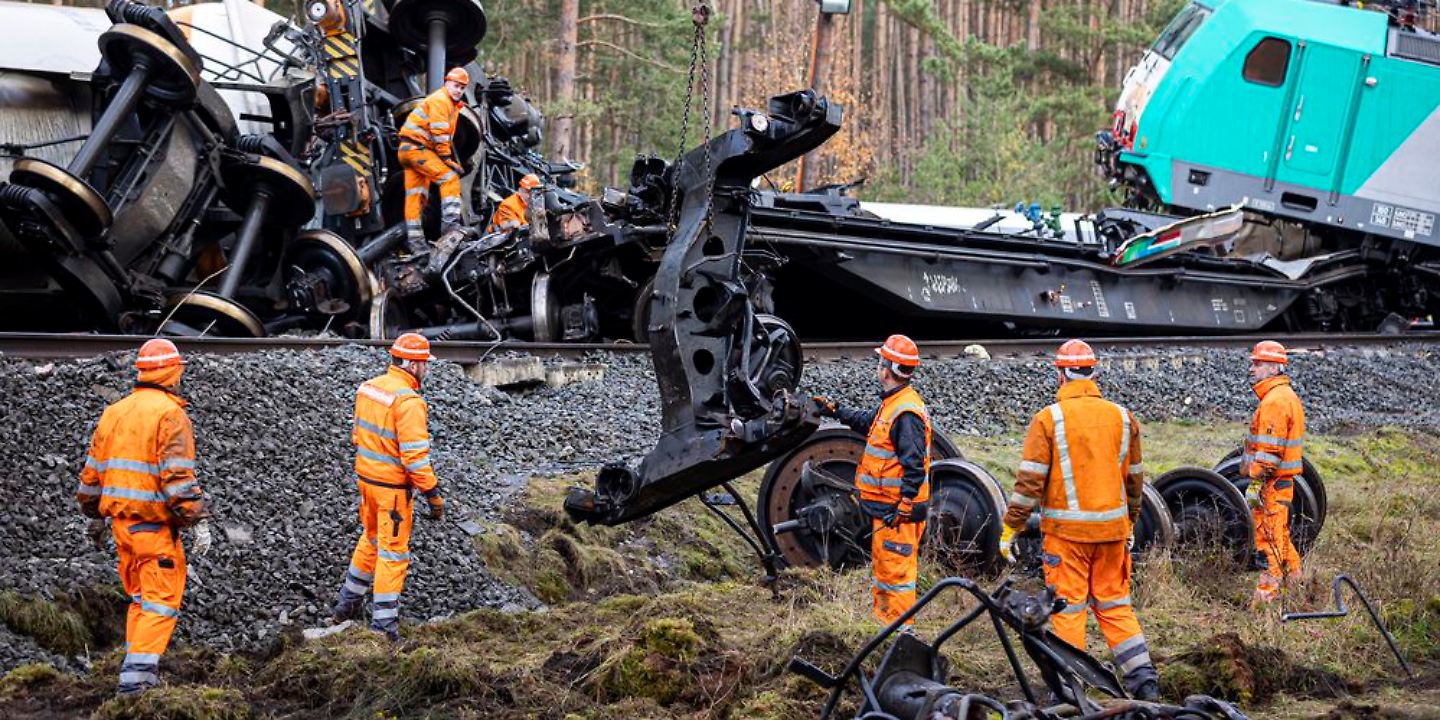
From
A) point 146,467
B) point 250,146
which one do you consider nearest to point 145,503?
point 146,467

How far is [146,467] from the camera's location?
5.77 m

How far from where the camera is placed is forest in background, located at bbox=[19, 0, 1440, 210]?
28438 mm

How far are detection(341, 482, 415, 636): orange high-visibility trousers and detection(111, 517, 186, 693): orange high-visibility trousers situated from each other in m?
0.95

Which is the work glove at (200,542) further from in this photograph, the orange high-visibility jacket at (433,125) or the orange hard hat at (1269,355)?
the orange high-visibility jacket at (433,125)

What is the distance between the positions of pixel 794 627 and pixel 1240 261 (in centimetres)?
1178

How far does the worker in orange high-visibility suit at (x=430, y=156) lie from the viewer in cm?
1284

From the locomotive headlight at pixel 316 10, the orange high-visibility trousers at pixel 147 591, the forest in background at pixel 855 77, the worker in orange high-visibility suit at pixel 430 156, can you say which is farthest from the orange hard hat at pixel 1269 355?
the forest in background at pixel 855 77

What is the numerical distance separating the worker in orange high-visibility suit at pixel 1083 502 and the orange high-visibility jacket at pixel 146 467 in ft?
11.5

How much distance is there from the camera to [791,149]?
676 cm

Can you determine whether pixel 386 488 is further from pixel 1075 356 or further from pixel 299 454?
pixel 1075 356

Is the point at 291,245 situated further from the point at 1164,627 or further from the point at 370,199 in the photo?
the point at 1164,627

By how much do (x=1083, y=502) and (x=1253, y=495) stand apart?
2623mm

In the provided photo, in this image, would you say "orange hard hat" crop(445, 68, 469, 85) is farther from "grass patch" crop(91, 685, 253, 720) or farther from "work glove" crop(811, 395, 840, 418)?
"grass patch" crop(91, 685, 253, 720)

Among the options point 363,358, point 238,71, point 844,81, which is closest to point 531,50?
point 844,81
